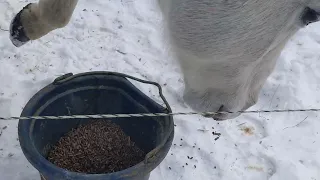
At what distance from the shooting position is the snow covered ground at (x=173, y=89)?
2527 mm

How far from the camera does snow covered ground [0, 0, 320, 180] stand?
8.29 ft

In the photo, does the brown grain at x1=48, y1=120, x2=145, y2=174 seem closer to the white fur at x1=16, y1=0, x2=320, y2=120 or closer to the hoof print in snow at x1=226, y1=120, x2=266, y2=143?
the white fur at x1=16, y1=0, x2=320, y2=120

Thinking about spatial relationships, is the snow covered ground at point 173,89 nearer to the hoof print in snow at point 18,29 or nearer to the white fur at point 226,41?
the hoof print in snow at point 18,29

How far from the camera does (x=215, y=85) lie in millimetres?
1922

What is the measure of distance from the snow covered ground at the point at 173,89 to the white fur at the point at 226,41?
1.47ft

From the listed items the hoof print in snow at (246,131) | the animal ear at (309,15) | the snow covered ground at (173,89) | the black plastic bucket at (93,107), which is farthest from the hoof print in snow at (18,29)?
the animal ear at (309,15)

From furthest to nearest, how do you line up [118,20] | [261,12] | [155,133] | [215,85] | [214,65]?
[118,20], [155,133], [215,85], [214,65], [261,12]

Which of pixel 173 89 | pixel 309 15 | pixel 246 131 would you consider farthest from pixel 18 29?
pixel 309 15

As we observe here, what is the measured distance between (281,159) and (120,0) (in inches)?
66.2

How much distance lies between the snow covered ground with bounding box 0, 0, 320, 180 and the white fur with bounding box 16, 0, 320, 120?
0.45 meters

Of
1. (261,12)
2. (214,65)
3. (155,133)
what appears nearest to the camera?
(261,12)

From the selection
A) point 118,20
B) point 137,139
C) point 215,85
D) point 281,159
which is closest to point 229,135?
point 281,159

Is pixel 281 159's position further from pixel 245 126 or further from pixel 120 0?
pixel 120 0

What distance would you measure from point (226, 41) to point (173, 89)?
1.40m
